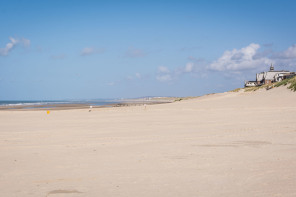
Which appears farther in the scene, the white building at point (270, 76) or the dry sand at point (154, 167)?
the white building at point (270, 76)

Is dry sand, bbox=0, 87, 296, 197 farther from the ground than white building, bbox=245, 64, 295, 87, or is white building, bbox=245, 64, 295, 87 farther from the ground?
white building, bbox=245, 64, 295, 87

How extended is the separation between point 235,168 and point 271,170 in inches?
29.0

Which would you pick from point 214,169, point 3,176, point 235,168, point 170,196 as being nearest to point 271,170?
point 235,168

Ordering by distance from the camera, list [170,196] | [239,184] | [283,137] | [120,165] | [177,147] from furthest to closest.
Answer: [283,137] → [177,147] → [120,165] → [239,184] → [170,196]

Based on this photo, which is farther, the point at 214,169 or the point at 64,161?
the point at 64,161

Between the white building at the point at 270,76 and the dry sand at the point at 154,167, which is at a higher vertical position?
the white building at the point at 270,76

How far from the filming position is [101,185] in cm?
535

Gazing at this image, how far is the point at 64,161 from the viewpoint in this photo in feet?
24.1

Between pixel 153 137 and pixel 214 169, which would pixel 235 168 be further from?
pixel 153 137

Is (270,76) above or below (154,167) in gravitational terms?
above

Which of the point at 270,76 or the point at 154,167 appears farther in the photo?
the point at 270,76

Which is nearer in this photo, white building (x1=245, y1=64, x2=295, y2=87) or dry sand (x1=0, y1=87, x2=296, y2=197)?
dry sand (x1=0, y1=87, x2=296, y2=197)

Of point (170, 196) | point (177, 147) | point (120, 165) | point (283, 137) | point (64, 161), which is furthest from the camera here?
point (283, 137)

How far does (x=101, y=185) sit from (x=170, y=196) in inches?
56.1
